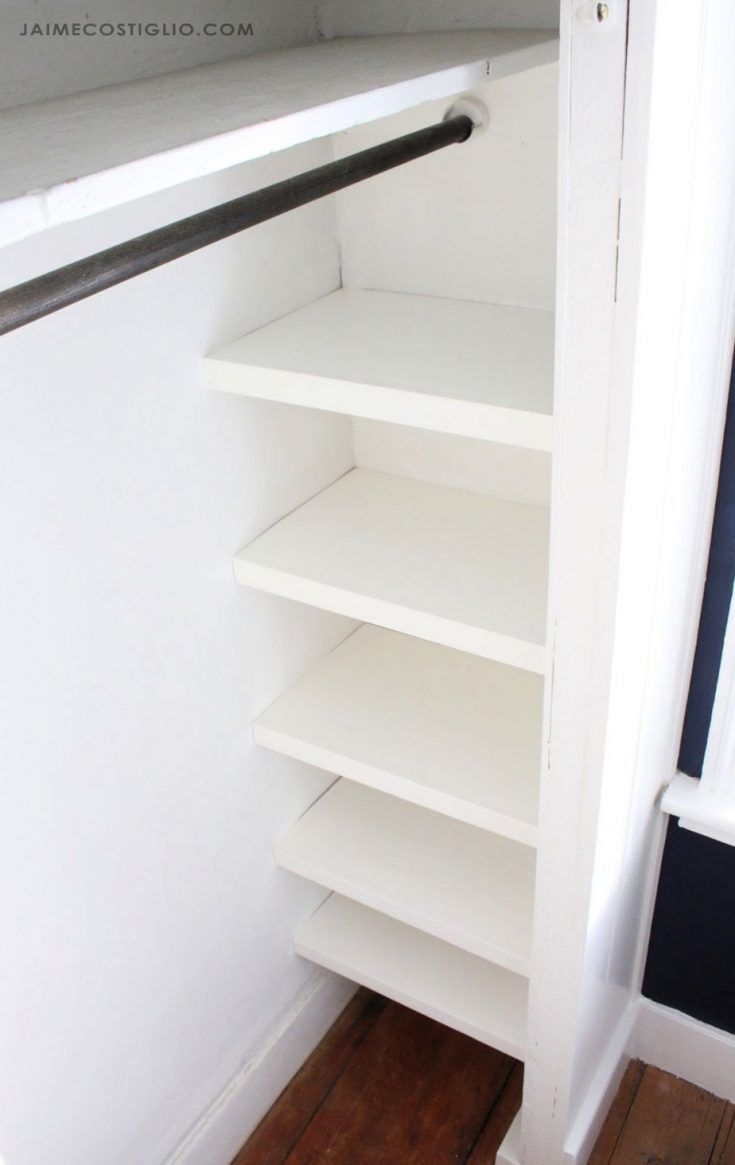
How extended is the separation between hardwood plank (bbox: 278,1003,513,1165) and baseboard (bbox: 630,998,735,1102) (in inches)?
9.3

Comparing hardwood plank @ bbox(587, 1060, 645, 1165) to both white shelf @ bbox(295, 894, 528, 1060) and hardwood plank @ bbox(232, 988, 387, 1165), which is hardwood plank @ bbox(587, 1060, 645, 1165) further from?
hardwood plank @ bbox(232, 988, 387, 1165)

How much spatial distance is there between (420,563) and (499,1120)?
95cm

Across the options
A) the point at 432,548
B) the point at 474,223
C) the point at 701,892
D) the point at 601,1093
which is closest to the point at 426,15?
the point at 474,223

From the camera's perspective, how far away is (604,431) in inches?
32.7

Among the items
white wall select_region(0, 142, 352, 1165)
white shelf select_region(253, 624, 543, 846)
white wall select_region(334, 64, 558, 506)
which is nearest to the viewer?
white wall select_region(0, 142, 352, 1165)

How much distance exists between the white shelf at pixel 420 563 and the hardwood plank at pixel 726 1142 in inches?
37.5

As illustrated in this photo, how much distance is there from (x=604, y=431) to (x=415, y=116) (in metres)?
0.55

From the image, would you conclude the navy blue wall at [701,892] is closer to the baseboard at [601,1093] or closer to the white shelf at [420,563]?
the baseboard at [601,1093]

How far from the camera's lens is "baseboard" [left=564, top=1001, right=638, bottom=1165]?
142 centimetres

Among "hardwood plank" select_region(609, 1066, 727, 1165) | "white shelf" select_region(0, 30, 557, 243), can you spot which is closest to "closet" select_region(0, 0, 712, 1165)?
"white shelf" select_region(0, 30, 557, 243)

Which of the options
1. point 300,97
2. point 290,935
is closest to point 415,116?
point 300,97

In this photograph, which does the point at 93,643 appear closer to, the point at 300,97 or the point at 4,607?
the point at 4,607

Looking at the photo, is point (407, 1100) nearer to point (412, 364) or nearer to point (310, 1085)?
point (310, 1085)

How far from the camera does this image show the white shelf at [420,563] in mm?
1114
